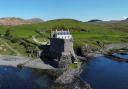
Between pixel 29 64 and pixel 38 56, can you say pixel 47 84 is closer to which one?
pixel 29 64

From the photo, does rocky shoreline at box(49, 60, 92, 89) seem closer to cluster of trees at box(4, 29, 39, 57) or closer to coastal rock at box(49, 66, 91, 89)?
coastal rock at box(49, 66, 91, 89)

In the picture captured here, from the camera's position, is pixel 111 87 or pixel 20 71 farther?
pixel 20 71

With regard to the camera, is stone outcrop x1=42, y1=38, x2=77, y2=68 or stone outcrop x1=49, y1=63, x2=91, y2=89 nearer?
stone outcrop x1=49, y1=63, x2=91, y2=89

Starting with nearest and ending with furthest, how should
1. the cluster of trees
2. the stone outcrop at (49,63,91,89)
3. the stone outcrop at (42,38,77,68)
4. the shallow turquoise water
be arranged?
the stone outcrop at (49,63,91,89) → the shallow turquoise water → the stone outcrop at (42,38,77,68) → the cluster of trees

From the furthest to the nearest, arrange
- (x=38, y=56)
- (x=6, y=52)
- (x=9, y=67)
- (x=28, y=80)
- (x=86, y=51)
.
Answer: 1. (x=86, y=51)
2. (x=6, y=52)
3. (x=38, y=56)
4. (x=9, y=67)
5. (x=28, y=80)

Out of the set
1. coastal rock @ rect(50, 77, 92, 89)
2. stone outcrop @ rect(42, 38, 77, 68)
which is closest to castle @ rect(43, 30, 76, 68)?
stone outcrop @ rect(42, 38, 77, 68)

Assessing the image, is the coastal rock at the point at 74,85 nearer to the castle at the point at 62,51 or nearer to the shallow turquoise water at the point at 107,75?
the shallow turquoise water at the point at 107,75

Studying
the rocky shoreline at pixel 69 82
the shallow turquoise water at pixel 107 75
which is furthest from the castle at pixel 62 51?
the rocky shoreline at pixel 69 82

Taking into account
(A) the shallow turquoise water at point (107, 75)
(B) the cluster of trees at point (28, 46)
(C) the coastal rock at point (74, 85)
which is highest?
(B) the cluster of trees at point (28, 46)

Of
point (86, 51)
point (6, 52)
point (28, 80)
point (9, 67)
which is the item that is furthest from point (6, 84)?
point (86, 51)
